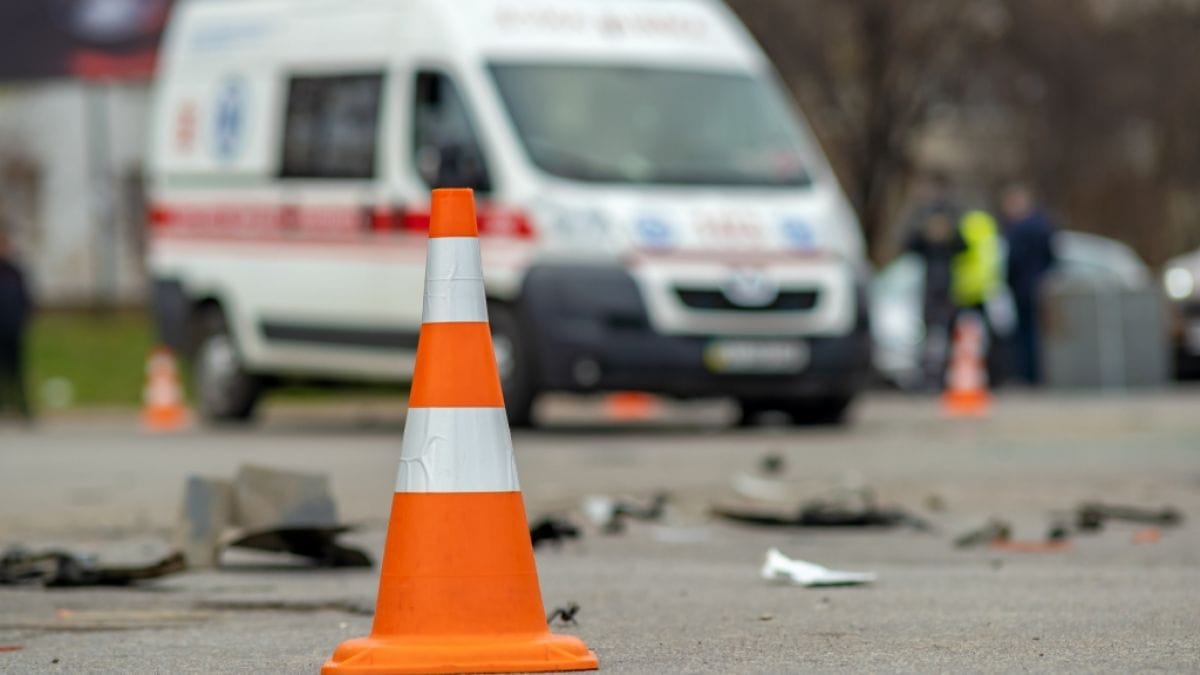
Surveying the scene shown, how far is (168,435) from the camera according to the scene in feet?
54.0

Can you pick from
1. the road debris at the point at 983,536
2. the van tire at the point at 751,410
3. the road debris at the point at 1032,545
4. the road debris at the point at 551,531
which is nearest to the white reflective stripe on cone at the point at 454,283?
the road debris at the point at 551,531

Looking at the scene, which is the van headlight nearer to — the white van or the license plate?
the white van

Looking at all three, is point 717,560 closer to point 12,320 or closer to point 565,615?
point 565,615

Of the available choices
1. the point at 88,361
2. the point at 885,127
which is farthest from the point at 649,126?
the point at 885,127

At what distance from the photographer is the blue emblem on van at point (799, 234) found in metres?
15.2

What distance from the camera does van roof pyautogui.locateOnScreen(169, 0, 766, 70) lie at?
1549 cm

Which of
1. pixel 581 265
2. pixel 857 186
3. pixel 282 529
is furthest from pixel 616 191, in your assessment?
pixel 857 186

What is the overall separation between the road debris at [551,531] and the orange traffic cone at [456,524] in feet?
10.3

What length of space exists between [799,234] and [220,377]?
14.2 ft

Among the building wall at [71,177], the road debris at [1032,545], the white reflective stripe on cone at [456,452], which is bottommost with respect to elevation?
the road debris at [1032,545]

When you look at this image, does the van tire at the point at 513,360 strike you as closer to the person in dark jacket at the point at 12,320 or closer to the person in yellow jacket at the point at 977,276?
the person in dark jacket at the point at 12,320

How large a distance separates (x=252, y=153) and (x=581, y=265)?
2.94 meters

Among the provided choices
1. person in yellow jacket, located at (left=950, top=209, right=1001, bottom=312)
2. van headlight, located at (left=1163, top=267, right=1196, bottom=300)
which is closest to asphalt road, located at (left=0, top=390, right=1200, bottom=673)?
van headlight, located at (left=1163, top=267, right=1196, bottom=300)

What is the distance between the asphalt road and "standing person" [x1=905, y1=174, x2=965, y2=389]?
6084mm
